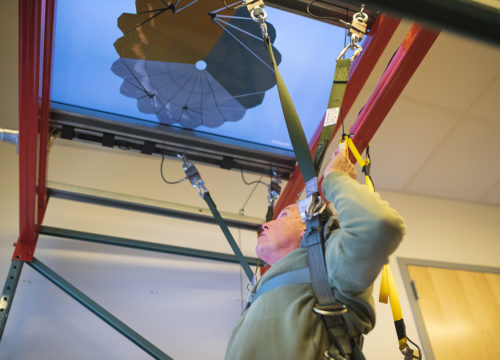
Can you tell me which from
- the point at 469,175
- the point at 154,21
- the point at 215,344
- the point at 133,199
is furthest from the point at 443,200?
the point at 154,21

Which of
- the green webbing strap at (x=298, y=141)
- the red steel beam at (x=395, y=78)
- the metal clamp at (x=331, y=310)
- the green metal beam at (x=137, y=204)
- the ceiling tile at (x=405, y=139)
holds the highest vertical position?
the ceiling tile at (x=405, y=139)

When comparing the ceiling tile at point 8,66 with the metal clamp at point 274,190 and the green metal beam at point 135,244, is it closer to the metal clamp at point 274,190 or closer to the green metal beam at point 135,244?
the green metal beam at point 135,244

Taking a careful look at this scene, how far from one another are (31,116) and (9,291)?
73 centimetres

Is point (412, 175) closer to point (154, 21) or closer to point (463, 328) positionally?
point (463, 328)

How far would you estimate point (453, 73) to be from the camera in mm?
2365

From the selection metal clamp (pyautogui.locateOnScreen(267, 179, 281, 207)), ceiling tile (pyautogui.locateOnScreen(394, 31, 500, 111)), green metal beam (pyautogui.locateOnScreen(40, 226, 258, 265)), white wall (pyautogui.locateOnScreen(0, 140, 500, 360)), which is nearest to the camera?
white wall (pyautogui.locateOnScreen(0, 140, 500, 360))

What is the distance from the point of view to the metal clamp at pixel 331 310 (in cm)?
80

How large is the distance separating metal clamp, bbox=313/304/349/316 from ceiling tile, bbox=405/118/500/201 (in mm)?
2324

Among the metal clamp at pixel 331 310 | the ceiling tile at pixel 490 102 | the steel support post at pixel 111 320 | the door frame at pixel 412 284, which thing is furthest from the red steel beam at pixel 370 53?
the door frame at pixel 412 284

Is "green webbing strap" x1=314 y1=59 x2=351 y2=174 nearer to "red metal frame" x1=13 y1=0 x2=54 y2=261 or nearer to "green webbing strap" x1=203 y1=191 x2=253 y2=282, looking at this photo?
"green webbing strap" x1=203 y1=191 x2=253 y2=282

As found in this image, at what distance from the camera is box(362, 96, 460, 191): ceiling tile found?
2.61 m

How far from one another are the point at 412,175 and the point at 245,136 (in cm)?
171

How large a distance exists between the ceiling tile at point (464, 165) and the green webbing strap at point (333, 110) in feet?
6.15

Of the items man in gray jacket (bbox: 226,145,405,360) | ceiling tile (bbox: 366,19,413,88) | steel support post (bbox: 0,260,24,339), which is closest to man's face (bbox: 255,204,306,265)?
man in gray jacket (bbox: 226,145,405,360)
